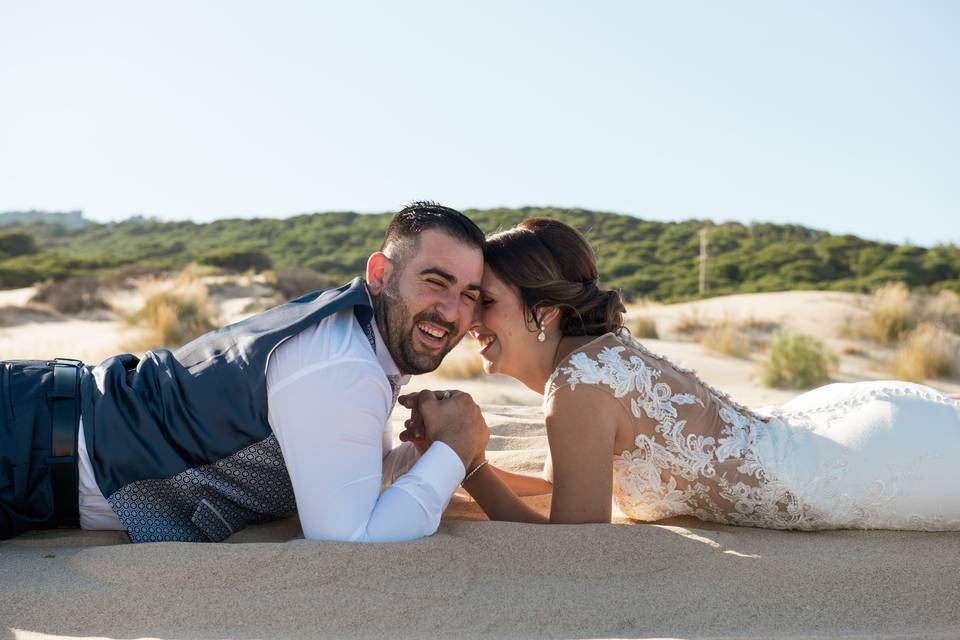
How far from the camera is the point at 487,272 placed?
4.03 metres

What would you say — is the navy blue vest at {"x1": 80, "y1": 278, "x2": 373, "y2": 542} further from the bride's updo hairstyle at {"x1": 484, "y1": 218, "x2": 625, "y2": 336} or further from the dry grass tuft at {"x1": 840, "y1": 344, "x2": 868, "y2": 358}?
the dry grass tuft at {"x1": 840, "y1": 344, "x2": 868, "y2": 358}

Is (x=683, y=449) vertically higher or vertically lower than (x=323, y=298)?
lower

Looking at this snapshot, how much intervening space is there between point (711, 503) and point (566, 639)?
1.52m

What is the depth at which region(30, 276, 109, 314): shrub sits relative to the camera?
18688 millimetres

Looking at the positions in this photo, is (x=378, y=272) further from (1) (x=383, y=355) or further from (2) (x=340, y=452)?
(2) (x=340, y=452)

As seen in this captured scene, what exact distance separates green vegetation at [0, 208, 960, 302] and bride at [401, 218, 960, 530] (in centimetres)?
1997

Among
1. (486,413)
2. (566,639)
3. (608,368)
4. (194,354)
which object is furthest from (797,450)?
(486,413)

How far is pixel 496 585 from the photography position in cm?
317

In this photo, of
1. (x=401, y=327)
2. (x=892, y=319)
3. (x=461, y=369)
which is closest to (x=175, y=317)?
(x=461, y=369)

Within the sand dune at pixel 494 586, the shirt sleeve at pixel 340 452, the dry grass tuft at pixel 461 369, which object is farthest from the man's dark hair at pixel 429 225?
the dry grass tuft at pixel 461 369

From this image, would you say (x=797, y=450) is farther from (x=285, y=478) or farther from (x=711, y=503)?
(x=285, y=478)

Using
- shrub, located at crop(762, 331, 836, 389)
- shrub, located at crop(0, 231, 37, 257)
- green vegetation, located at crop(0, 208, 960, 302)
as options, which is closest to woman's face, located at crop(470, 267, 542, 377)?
shrub, located at crop(762, 331, 836, 389)

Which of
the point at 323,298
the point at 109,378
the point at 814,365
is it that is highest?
the point at 323,298

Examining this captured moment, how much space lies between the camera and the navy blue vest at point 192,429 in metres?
3.55
